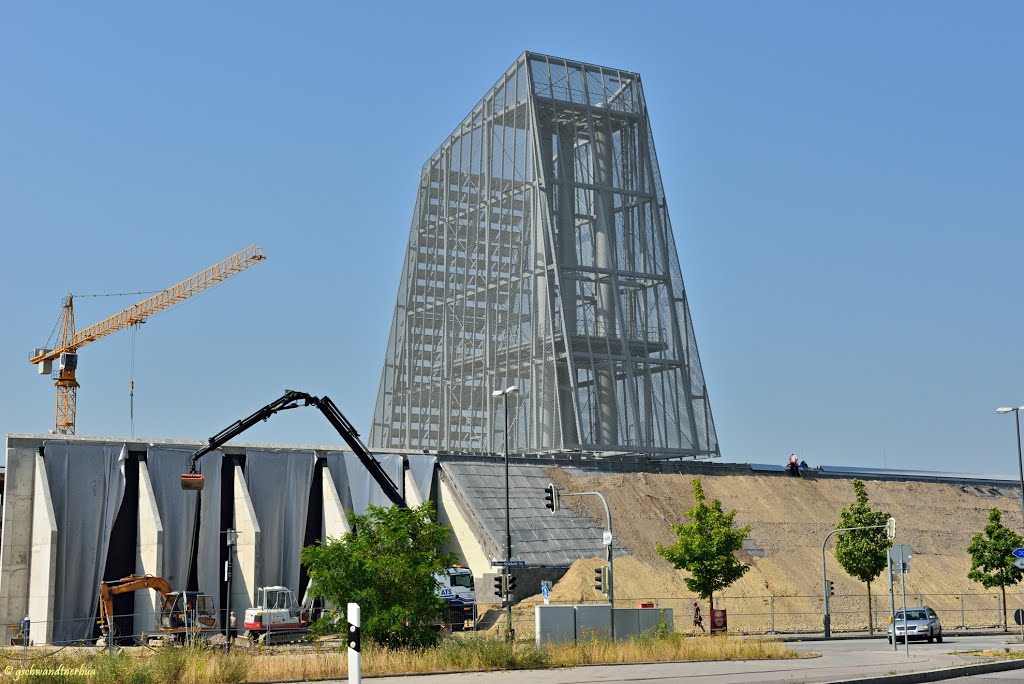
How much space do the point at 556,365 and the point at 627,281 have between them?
8.22 metres

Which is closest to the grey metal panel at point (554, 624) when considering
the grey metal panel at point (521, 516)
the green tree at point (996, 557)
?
the grey metal panel at point (521, 516)

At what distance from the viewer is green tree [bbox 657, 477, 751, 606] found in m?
49.2

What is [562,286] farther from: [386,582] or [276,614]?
[386,582]

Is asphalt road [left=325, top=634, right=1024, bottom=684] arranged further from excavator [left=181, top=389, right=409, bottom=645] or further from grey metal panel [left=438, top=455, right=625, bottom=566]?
grey metal panel [left=438, top=455, right=625, bottom=566]

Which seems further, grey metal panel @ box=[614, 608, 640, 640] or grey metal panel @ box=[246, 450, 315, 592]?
grey metal panel @ box=[246, 450, 315, 592]

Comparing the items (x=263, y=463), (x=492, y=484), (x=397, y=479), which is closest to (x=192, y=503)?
(x=263, y=463)

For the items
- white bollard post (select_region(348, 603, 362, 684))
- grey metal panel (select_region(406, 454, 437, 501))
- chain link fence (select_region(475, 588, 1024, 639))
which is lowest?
chain link fence (select_region(475, 588, 1024, 639))

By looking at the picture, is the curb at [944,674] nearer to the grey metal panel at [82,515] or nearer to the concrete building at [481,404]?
the concrete building at [481,404]

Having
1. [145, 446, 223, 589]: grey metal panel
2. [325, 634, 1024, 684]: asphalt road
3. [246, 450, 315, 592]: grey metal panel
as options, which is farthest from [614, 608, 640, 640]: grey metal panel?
[145, 446, 223, 589]: grey metal panel

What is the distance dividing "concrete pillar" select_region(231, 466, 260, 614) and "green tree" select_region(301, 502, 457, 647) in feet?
72.5

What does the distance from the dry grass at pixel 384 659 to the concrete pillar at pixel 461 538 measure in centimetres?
2234

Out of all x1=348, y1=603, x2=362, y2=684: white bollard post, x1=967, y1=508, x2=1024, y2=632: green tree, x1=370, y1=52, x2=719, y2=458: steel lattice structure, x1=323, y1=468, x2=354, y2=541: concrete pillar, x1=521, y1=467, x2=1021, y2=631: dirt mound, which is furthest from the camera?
x1=370, y1=52, x2=719, y2=458: steel lattice structure

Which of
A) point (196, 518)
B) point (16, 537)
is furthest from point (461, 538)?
point (16, 537)

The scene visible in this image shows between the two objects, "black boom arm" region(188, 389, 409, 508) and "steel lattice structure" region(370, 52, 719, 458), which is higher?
"steel lattice structure" region(370, 52, 719, 458)
